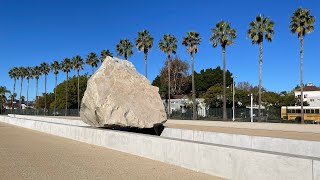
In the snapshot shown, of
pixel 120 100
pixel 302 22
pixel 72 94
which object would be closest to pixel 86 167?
pixel 120 100

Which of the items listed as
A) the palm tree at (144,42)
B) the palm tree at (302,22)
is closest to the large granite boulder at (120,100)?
the palm tree at (302,22)

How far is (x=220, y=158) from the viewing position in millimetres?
9836

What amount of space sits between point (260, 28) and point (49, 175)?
4809cm

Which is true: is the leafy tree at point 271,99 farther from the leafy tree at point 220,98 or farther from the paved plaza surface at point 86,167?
the paved plaza surface at point 86,167

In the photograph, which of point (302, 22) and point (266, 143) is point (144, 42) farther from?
point (266, 143)

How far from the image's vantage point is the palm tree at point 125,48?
80438mm

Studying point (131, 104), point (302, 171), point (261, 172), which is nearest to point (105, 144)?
point (131, 104)

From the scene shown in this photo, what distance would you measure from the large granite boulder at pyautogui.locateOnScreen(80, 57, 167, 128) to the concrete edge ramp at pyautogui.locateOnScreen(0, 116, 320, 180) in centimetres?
371

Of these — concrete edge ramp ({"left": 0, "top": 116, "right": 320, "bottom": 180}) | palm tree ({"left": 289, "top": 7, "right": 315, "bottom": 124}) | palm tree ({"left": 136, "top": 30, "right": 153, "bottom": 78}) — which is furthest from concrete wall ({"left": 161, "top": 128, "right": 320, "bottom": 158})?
palm tree ({"left": 136, "top": 30, "right": 153, "bottom": 78})

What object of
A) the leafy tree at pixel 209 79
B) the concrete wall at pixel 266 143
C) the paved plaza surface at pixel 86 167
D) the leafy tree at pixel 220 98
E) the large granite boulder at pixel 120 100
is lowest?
the paved plaza surface at pixel 86 167

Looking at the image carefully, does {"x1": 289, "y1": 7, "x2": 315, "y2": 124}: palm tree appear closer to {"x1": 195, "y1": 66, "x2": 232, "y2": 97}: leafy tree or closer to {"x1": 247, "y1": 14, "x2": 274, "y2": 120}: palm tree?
{"x1": 247, "y1": 14, "x2": 274, "y2": 120}: palm tree

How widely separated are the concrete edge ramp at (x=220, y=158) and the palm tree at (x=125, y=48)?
2513 inches

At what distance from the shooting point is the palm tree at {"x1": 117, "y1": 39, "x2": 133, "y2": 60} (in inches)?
3167

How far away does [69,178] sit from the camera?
9922 millimetres
